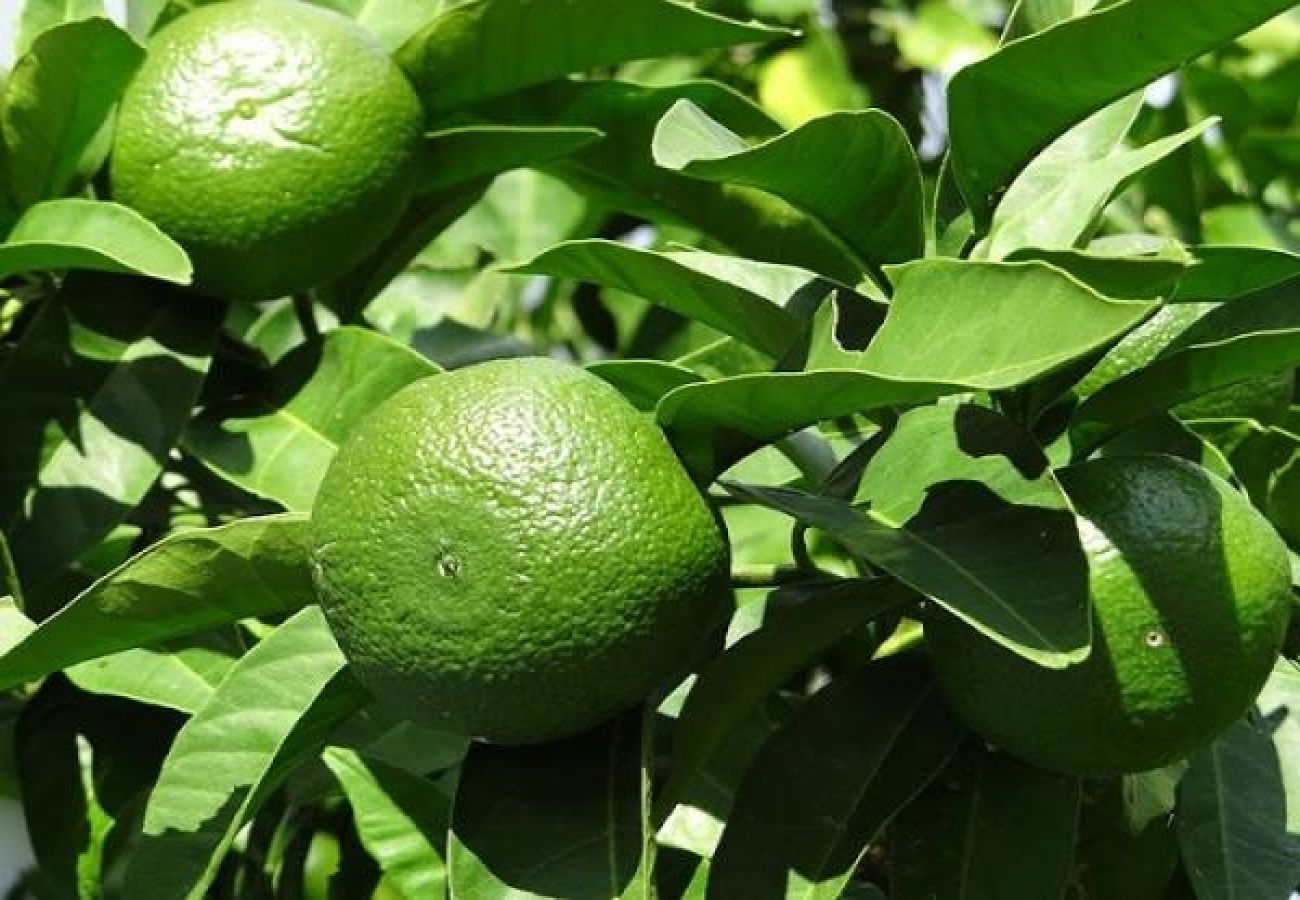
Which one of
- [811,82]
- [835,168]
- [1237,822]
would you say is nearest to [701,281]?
[835,168]

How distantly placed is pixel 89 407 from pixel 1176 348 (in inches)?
27.3

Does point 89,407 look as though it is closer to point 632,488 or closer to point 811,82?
point 632,488

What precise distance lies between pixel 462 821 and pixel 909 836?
0.88ft

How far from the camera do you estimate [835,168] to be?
1.20 meters

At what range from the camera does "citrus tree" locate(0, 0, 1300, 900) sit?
3.41ft

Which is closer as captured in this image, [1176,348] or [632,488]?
[632,488]

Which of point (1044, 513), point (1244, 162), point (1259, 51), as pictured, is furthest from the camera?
point (1259, 51)

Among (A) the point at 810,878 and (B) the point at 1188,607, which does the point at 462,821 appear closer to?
(A) the point at 810,878

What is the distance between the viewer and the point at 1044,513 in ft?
3.33

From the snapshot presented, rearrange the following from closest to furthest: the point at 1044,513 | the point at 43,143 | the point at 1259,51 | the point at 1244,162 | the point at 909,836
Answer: the point at 1044,513, the point at 909,836, the point at 43,143, the point at 1244,162, the point at 1259,51

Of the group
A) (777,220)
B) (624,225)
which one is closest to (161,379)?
(777,220)

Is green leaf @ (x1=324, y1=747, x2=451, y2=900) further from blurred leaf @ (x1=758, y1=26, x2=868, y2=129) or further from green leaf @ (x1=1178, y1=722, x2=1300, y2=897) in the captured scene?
blurred leaf @ (x1=758, y1=26, x2=868, y2=129)

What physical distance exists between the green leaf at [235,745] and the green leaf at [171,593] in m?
0.03

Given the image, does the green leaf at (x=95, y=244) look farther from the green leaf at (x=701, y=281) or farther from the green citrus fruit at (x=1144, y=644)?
the green citrus fruit at (x=1144, y=644)
